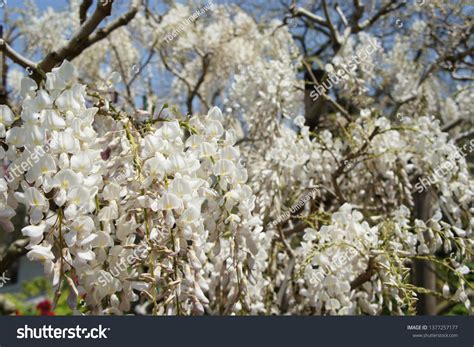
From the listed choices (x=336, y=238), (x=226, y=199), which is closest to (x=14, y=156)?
(x=226, y=199)

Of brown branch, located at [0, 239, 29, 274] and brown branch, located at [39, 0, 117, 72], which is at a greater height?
brown branch, located at [39, 0, 117, 72]

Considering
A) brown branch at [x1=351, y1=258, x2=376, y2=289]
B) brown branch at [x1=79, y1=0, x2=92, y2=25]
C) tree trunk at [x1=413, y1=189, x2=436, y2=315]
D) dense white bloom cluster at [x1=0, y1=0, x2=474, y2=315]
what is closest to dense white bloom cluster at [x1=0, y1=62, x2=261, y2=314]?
dense white bloom cluster at [x1=0, y1=0, x2=474, y2=315]

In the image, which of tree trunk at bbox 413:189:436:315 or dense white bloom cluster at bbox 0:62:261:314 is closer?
dense white bloom cluster at bbox 0:62:261:314

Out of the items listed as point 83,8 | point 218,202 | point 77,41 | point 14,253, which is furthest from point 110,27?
point 218,202

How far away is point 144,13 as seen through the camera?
7961 millimetres

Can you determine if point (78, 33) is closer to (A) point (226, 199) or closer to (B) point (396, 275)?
(A) point (226, 199)

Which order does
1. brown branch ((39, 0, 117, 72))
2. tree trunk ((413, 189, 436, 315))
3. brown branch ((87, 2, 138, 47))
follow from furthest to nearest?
tree trunk ((413, 189, 436, 315))
brown branch ((87, 2, 138, 47))
brown branch ((39, 0, 117, 72))

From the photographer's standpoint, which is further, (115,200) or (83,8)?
(83,8)

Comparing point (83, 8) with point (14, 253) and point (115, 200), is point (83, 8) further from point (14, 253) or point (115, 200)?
point (115, 200)

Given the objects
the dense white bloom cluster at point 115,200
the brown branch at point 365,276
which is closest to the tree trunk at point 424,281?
the brown branch at point 365,276

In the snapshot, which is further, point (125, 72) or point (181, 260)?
point (125, 72)

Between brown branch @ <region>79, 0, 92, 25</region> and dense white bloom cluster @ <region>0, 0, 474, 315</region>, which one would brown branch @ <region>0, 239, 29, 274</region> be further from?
brown branch @ <region>79, 0, 92, 25</region>

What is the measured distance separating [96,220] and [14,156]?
0.28 meters

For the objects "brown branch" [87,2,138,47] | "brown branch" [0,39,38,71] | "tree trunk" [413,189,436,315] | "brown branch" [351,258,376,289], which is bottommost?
"brown branch" [351,258,376,289]
